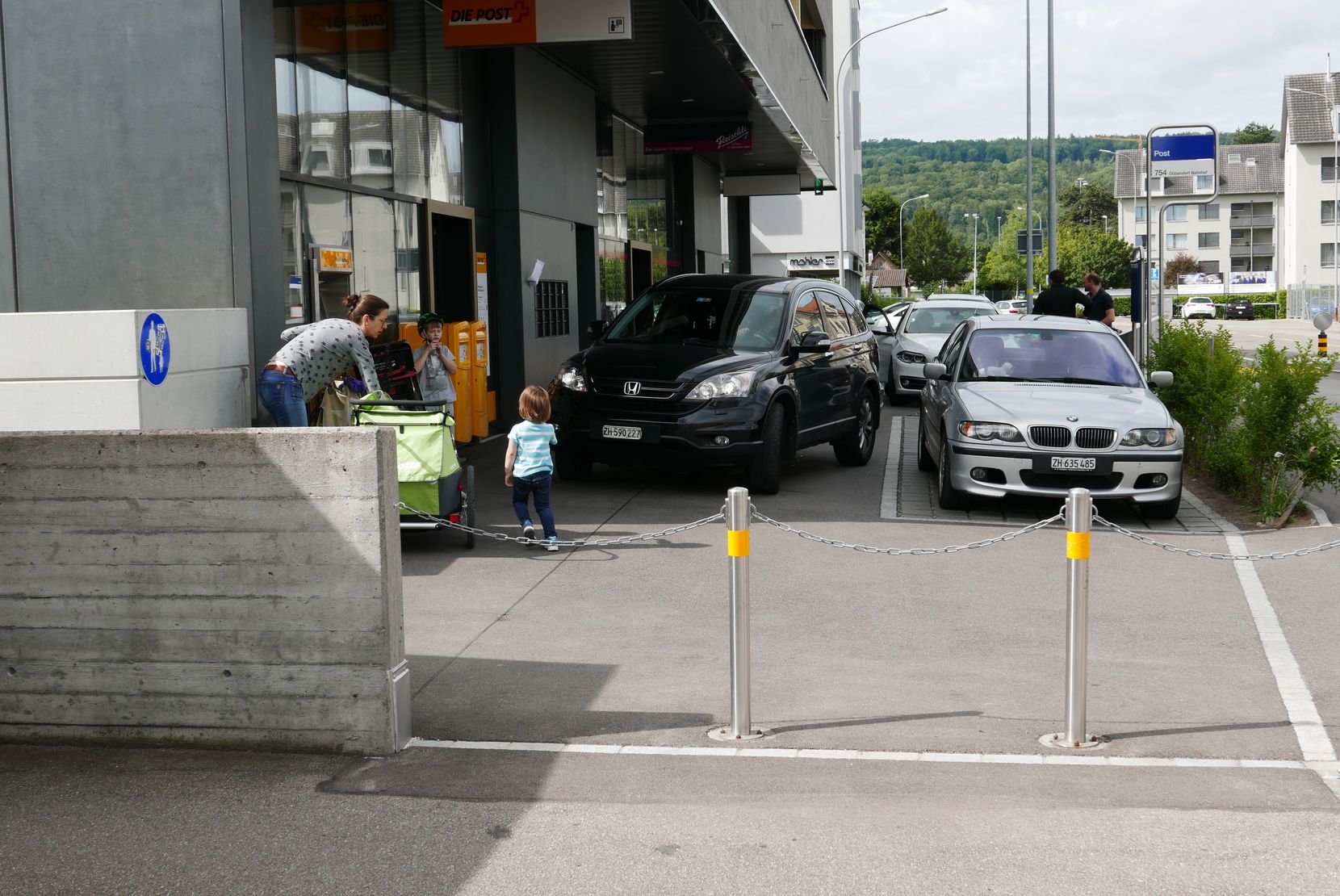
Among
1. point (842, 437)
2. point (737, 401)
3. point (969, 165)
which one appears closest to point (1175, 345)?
point (842, 437)

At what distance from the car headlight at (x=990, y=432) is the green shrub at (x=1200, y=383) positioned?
229cm

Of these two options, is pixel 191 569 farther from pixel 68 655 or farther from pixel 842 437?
pixel 842 437

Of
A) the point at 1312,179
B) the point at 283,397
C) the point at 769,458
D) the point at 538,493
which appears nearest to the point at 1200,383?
the point at 769,458

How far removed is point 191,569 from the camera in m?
5.44

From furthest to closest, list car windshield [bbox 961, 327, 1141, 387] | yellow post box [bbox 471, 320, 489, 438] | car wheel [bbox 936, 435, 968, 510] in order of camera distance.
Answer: yellow post box [bbox 471, 320, 489, 438]
car windshield [bbox 961, 327, 1141, 387]
car wheel [bbox 936, 435, 968, 510]

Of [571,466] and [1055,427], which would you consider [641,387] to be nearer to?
[571,466]

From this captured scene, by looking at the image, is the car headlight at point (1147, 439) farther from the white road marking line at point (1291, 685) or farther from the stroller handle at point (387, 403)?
the stroller handle at point (387, 403)

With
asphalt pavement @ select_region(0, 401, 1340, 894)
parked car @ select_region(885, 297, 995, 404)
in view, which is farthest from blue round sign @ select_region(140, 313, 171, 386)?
parked car @ select_region(885, 297, 995, 404)

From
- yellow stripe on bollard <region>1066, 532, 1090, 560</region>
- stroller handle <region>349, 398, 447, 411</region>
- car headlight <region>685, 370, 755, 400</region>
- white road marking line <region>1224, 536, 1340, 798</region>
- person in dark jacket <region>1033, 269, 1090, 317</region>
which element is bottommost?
white road marking line <region>1224, 536, 1340, 798</region>

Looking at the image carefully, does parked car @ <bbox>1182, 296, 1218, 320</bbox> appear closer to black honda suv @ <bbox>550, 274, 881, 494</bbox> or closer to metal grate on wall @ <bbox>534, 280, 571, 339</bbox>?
metal grate on wall @ <bbox>534, 280, 571, 339</bbox>

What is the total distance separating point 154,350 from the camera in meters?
8.20

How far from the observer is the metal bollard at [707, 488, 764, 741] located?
5395mm

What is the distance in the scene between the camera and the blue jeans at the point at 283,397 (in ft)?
30.3

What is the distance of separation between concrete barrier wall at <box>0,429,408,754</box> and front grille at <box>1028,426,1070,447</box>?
657 centimetres
